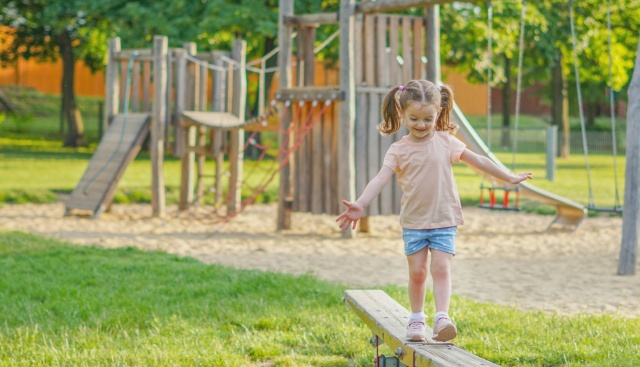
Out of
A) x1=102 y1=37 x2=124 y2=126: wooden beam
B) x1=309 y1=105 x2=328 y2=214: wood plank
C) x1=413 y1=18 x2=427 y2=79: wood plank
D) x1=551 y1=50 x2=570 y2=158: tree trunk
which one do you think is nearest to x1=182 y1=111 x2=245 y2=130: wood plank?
x1=309 y1=105 x2=328 y2=214: wood plank

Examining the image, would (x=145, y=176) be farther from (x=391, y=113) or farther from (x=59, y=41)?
(x=391, y=113)

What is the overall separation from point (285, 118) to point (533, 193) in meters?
3.66

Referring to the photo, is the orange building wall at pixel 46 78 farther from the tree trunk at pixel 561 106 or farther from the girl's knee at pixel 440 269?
the girl's knee at pixel 440 269

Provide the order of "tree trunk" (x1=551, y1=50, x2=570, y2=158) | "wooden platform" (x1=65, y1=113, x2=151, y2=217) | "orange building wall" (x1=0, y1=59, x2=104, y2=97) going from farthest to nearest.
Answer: "orange building wall" (x1=0, y1=59, x2=104, y2=97), "tree trunk" (x1=551, y1=50, x2=570, y2=158), "wooden platform" (x1=65, y1=113, x2=151, y2=217)

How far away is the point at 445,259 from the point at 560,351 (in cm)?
132

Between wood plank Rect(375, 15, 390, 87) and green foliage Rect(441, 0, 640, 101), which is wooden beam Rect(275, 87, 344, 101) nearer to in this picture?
wood plank Rect(375, 15, 390, 87)

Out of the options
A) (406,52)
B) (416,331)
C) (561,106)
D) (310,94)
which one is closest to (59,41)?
(561,106)

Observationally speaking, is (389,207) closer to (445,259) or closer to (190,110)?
(190,110)

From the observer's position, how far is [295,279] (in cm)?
790

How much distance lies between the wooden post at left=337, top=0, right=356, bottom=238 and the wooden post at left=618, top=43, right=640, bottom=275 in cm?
405

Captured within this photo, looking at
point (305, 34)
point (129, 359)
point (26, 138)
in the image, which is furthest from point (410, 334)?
point (26, 138)

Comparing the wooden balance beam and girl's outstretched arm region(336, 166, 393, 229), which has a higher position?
girl's outstretched arm region(336, 166, 393, 229)

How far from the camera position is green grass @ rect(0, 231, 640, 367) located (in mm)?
5406

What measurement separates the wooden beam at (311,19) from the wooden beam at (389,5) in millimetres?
442
